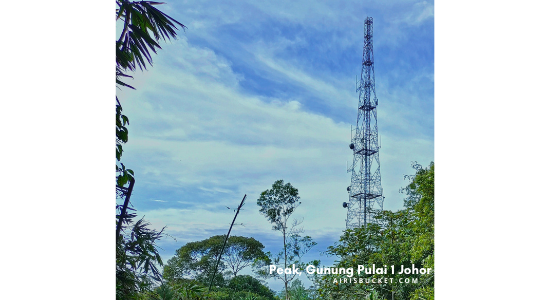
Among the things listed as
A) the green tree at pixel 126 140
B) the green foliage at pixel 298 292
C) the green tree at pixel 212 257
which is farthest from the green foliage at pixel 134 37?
the green foliage at pixel 298 292

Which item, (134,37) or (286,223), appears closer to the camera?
(134,37)

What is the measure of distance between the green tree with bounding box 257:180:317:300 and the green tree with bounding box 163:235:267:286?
0.28m

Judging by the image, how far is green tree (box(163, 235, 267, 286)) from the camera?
4.81 metres

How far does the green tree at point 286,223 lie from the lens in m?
4.43

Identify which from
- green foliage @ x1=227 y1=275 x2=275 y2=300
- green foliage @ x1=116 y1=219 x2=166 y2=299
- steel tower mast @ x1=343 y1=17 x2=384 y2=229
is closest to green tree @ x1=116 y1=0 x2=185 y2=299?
green foliage @ x1=116 y1=219 x2=166 y2=299

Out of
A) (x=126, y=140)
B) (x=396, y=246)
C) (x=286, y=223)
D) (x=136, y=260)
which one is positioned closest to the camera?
(x=126, y=140)

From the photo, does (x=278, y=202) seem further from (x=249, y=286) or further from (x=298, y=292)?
(x=249, y=286)

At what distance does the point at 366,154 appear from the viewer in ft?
13.6

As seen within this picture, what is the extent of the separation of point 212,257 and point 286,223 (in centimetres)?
137

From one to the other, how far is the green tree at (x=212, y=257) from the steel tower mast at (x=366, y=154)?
1342 mm

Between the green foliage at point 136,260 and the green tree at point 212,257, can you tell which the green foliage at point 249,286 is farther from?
the green foliage at point 136,260

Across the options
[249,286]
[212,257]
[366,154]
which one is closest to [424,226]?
[366,154]

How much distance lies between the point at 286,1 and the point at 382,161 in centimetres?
180
